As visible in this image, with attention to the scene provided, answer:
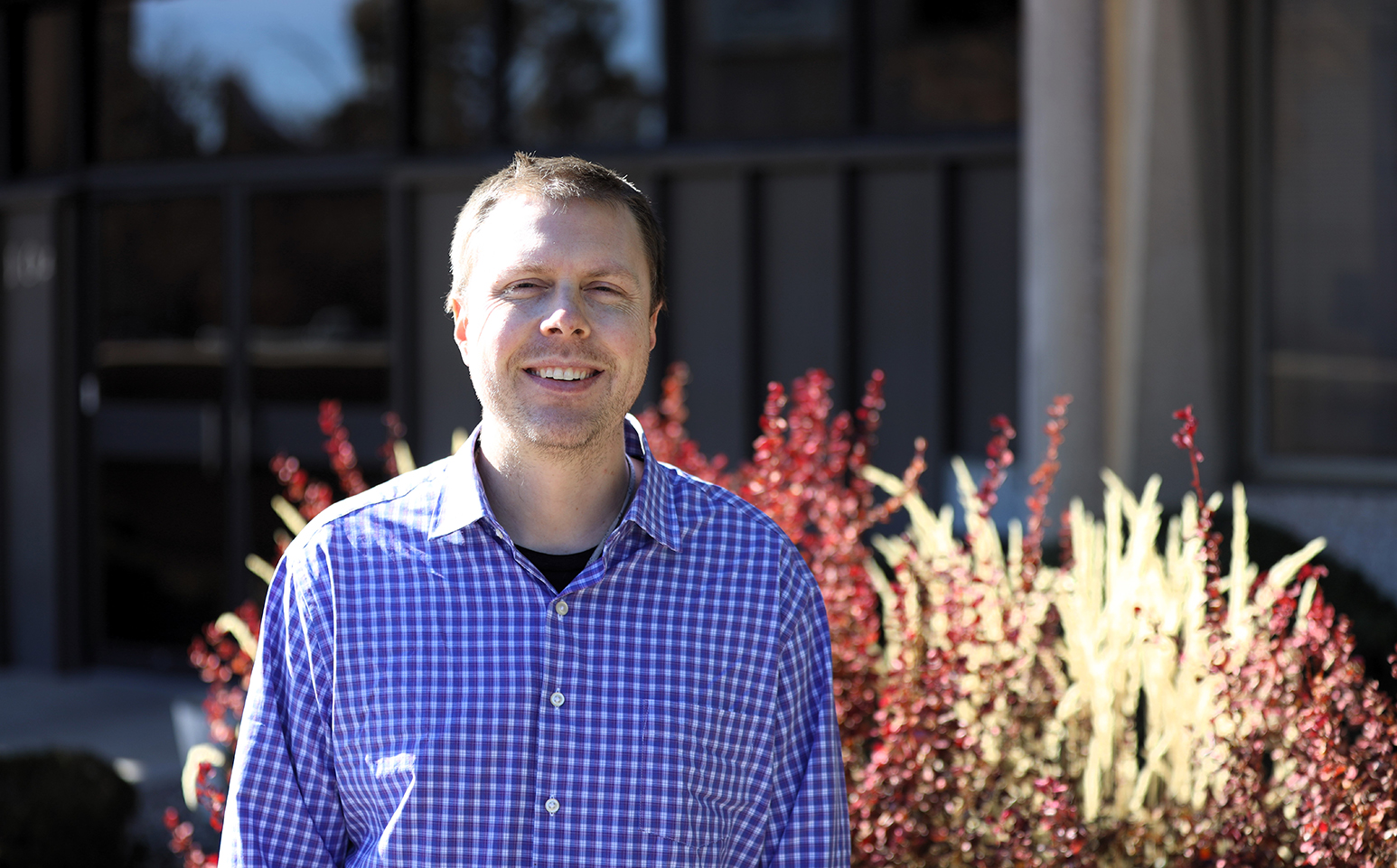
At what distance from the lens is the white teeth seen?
6.12 feet

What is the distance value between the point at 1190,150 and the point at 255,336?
15.6ft

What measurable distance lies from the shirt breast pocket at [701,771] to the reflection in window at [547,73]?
4823mm

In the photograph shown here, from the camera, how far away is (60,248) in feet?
25.5

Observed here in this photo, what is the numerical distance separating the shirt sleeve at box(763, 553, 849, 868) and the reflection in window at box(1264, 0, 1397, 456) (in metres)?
3.42

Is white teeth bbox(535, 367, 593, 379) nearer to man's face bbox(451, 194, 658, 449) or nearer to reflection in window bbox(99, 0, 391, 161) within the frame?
man's face bbox(451, 194, 658, 449)

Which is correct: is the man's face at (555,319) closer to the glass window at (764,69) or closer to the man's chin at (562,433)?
the man's chin at (562,433)

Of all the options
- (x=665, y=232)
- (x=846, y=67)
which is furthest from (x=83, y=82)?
(x=846, y=67)

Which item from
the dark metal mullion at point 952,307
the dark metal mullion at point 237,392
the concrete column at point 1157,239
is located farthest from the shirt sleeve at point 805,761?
the dark metal mullion at point 237,392

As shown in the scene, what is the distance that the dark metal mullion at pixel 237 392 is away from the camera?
740cm

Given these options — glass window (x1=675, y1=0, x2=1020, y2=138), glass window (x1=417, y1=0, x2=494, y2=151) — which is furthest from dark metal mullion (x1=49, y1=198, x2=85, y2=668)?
glass window (x1=675, y1=0, x2=1020, y2=138)

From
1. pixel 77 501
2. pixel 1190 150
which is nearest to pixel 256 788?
pixel 1190 150

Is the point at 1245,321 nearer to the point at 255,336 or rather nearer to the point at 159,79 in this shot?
the point at 255,336

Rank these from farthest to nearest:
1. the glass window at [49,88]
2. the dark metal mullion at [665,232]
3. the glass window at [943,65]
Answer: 1. the glass window at [49,88]
2. the dark metal mullion at [665,232]
3. the glass window at [943,65]

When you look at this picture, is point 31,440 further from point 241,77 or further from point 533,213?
point 533,213
